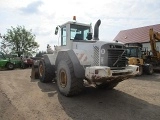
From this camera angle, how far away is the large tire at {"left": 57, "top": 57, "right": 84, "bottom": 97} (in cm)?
627

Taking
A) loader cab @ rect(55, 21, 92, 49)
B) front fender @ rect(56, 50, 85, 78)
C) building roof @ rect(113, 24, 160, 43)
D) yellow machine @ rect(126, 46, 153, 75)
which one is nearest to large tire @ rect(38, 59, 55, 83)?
loader cab @ rect(55, 21, 92, 49)

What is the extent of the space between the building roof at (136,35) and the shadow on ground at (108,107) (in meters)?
24.1

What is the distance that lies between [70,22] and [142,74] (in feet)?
31.6

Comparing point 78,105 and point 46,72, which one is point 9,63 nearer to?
point 46,72

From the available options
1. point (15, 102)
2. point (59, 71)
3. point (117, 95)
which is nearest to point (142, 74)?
point (117, 95)

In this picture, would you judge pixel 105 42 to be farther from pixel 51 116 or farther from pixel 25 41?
pixel 25 41

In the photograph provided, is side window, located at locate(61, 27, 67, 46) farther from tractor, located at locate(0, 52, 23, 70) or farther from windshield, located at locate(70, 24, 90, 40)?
tractor, located at locate(0, 52, 23, 70)

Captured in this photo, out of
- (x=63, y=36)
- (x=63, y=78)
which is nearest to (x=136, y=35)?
(x=63, y=36)

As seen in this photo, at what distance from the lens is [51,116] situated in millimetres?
4977

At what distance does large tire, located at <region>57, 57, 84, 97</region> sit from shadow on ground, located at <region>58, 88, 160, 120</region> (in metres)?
0.25

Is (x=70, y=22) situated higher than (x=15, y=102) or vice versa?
(x=70, y=22)

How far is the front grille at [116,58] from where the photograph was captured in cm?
630

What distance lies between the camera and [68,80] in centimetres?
642

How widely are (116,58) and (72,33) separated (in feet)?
6.97
